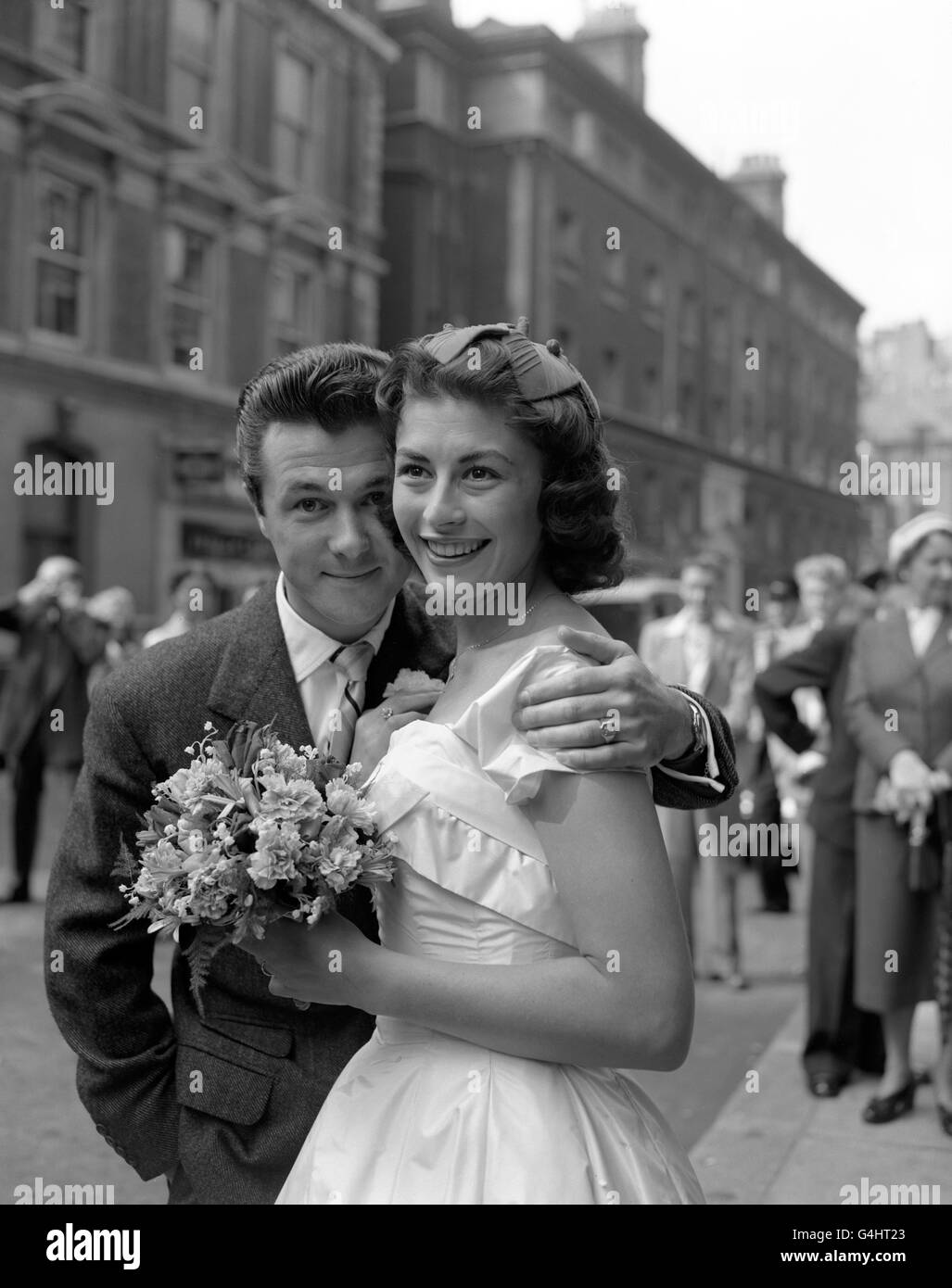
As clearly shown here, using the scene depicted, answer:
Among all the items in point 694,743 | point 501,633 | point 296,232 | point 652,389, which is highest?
point 296,232

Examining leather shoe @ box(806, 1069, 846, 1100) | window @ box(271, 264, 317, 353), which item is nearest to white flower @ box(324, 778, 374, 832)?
leather shoe @ box(806, 1069, 846, 1100)

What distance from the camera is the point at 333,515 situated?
196cm

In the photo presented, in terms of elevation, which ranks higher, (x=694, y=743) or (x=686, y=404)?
(x=686, y=404)

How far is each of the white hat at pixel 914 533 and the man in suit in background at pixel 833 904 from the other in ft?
1.26

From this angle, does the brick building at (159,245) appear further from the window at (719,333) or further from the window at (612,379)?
the window at (719,333)

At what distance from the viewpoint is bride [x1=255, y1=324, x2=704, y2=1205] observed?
1.50 m

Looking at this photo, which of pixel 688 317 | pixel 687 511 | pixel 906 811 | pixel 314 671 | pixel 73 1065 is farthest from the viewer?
pixel 687 511

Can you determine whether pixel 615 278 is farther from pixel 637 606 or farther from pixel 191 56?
pixel 637 606

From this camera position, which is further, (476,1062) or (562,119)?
(562,119)

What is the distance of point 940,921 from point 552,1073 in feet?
11.2

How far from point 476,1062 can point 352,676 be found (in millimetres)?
668

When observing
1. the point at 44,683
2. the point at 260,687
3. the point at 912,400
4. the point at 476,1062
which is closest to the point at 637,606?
the point at 912,400

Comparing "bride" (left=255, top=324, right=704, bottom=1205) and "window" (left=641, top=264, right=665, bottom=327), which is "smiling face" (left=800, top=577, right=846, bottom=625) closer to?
"bride" (left=255, top=324, right=704, bottom=1205)

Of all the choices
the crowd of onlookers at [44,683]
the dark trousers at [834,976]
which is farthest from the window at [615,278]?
the dark trousers at [834,976]
